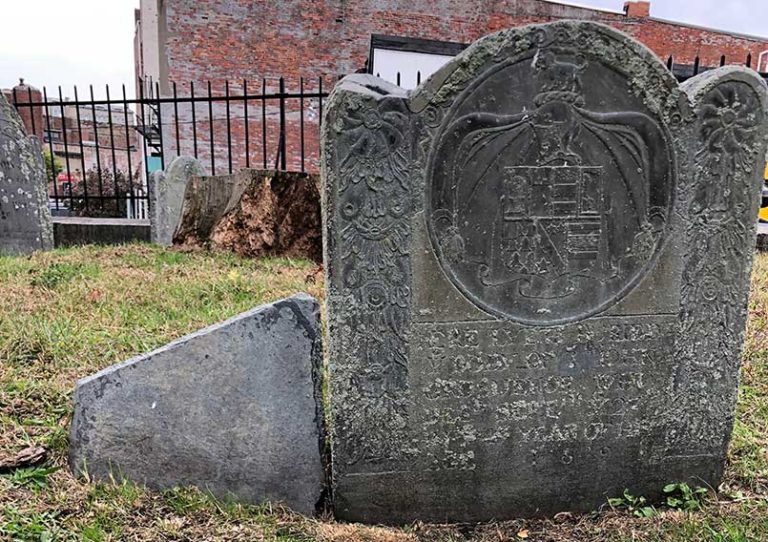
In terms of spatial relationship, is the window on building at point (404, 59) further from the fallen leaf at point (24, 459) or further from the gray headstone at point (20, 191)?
the fallen leaf at point (24, 459)

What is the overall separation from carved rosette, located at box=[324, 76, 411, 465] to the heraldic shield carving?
144 millimetres

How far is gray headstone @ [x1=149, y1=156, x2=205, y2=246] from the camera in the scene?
22.0 ft

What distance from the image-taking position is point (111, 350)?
3.05m

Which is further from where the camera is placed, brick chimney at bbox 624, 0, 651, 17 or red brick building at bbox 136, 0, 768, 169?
brick chimney at bbox 624, 0, 651, 17

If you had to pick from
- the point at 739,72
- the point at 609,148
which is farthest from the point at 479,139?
the point at 739,72

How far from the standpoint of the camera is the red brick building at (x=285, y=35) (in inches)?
620

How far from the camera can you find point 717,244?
220 cm

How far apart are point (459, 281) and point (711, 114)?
3.63ft

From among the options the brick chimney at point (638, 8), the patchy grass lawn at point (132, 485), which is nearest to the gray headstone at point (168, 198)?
the patchy grass lawn at point (132, 485)

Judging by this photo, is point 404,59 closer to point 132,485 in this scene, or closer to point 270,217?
point 270,217

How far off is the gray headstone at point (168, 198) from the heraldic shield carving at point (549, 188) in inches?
207

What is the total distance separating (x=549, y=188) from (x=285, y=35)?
16.1 m

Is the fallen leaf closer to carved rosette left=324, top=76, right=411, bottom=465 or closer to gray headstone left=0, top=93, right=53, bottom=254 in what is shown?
carved rosette left=324, top=76, right=411, bottom=465

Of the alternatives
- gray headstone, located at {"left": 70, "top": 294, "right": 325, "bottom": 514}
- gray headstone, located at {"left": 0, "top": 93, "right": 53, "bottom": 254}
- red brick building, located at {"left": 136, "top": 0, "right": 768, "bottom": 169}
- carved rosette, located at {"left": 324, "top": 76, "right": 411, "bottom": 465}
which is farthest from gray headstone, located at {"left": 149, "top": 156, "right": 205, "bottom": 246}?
red brick building, located at {"left": 136, "top": 0, "right": 768, "bottom": 169}
